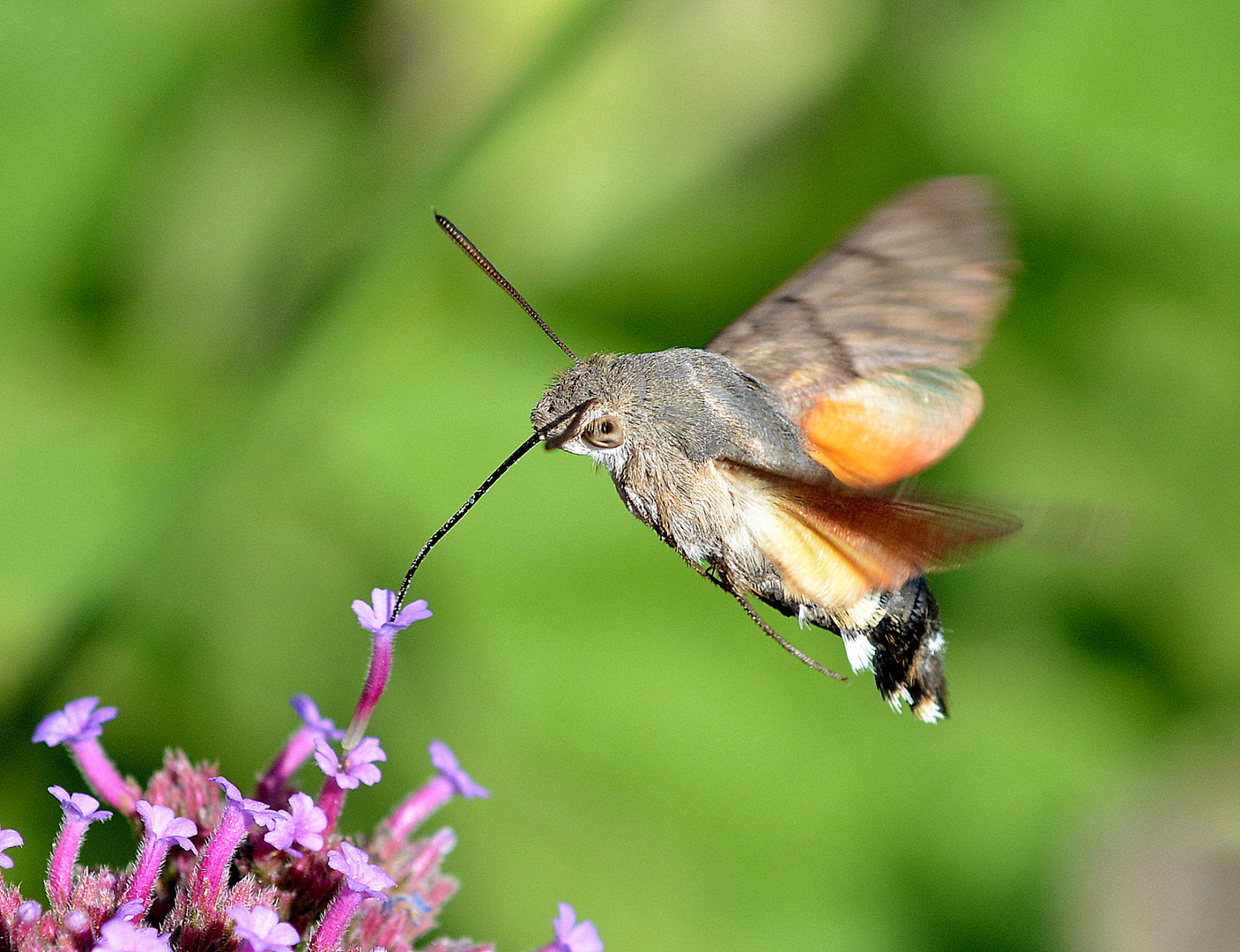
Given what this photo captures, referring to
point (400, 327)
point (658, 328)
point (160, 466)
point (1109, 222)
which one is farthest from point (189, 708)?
point (1109, 222)

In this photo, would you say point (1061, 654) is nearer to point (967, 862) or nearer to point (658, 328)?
point (967, 862)

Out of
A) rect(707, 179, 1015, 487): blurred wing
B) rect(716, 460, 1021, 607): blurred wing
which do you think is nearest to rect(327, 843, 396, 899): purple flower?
rect(716, 460, 1021, 607): blurred wing

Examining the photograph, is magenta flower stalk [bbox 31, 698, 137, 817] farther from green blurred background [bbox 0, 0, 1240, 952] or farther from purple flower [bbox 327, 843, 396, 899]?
green blurred background [bbox 0, 0, 1240, 952]

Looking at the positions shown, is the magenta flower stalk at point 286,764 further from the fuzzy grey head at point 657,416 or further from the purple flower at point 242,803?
the fuzzy grey head at point 657,416

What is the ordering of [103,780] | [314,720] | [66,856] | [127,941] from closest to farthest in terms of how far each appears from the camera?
1. [127,941]
2. [66,856]
3. [314,720]
4. [103,780]

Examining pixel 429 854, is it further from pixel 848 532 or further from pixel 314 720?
pixel 848 532

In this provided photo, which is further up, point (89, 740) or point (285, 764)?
point (285, 764)

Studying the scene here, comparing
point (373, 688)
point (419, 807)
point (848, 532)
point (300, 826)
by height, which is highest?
point (848, 532)

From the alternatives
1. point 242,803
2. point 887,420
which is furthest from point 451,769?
point 887,420
